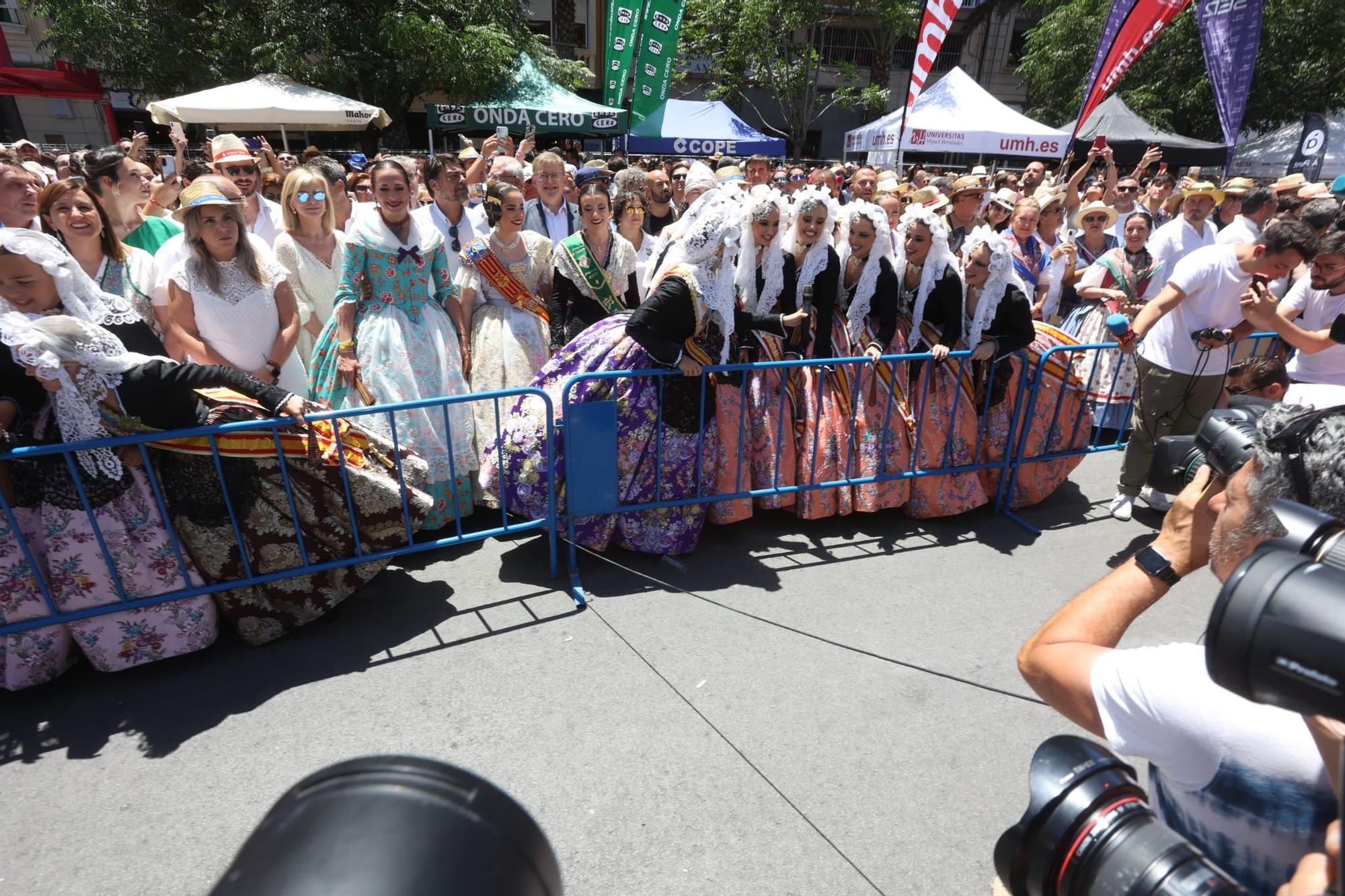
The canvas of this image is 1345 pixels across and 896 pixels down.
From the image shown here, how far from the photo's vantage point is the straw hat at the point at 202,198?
3.14m

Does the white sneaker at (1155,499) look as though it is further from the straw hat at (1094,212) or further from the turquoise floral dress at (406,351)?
the turquoise floral dress at (406,351)

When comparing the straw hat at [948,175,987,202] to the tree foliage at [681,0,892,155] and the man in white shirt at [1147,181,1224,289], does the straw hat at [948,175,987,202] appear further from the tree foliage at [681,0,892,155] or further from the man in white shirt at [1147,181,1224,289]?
the tree foliage at [681,0,892,155]

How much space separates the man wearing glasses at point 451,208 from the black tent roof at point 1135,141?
17.5m

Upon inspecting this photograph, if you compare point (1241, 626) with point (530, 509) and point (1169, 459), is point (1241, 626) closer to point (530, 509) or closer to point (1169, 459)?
point (1169, 459)

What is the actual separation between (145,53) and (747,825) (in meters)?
23.6

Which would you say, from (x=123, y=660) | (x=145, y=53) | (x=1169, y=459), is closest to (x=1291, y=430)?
(x=1169, y=459)

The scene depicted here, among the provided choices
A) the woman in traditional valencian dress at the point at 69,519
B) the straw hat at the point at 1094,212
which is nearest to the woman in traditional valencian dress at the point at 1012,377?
the straw hat at the point at 1094,212

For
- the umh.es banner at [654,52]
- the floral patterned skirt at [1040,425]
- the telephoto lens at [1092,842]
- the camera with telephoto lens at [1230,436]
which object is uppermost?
the umh.es banner at [654,52]

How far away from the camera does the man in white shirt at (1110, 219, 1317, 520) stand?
12.1 feet

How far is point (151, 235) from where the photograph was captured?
4137mm

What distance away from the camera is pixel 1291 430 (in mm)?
1218

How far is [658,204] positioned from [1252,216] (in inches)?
205

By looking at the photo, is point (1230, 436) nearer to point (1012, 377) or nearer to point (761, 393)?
point (761, 393)

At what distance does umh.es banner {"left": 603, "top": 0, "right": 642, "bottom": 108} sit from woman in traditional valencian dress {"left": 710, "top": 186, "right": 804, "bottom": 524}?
12.1 metres
